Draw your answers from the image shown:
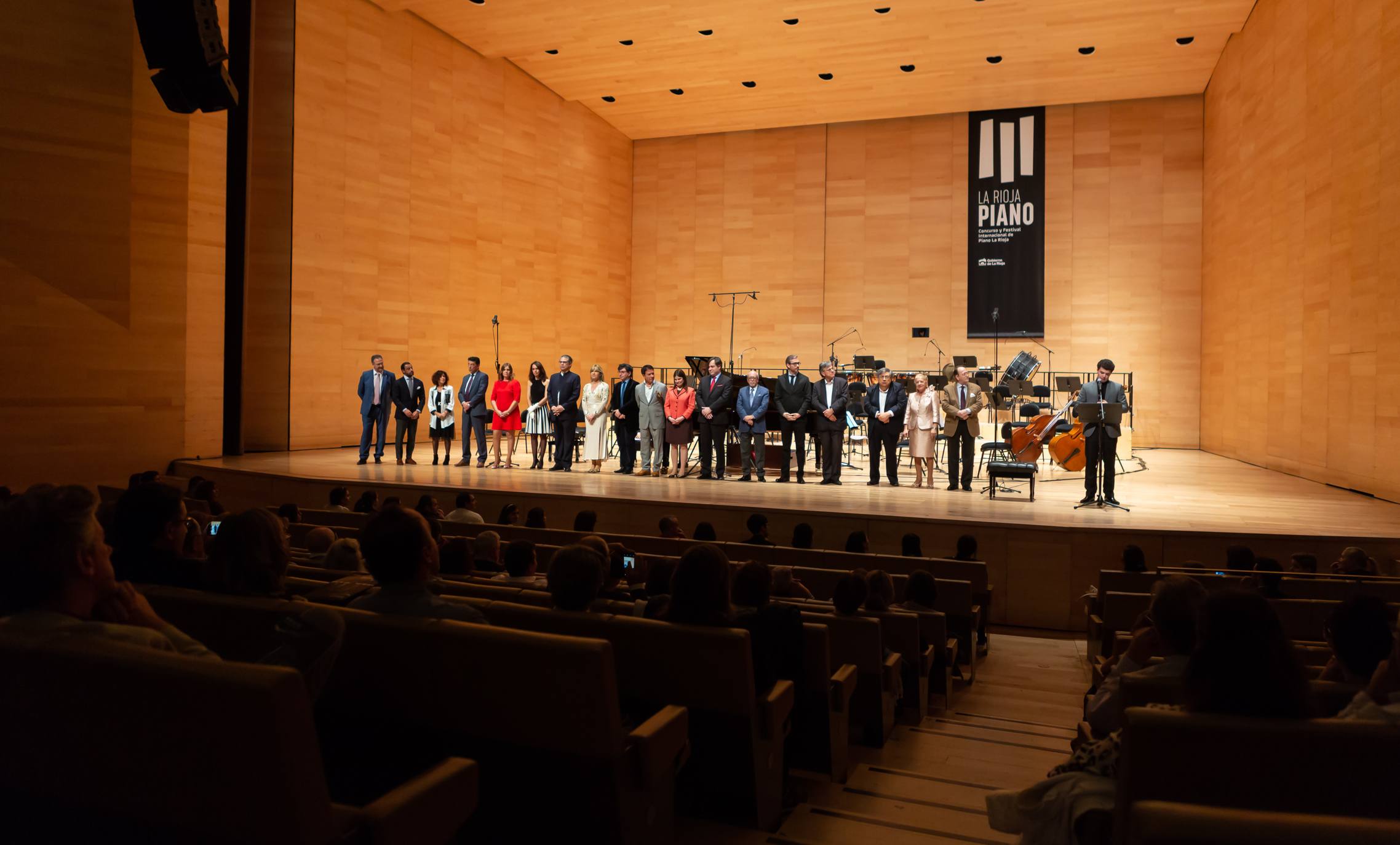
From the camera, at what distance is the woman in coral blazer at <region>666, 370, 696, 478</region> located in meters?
11.2

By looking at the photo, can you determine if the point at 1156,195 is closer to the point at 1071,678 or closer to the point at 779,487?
the point at 779,487

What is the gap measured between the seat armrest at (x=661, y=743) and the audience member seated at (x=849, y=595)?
4.78 feet

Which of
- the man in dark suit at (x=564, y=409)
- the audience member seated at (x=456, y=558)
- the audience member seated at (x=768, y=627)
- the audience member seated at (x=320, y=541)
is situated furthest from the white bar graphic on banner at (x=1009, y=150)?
the audience member seated at (x=768, y=627)

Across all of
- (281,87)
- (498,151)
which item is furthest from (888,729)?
(498,151)

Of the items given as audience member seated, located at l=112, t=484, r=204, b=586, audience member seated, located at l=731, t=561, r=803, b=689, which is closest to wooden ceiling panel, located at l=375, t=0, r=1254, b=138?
audience member seated, located at l=731, t=561, r=803, b=689

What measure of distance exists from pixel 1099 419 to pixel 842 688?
610 cm

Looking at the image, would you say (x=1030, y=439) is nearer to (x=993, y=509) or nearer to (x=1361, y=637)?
(x=993, y=509)

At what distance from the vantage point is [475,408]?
12.0 m

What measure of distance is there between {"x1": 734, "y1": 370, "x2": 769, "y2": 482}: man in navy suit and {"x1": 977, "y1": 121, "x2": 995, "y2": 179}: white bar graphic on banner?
9648 millimetres

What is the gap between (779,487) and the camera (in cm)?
1008

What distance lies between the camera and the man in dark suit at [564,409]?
1137cm

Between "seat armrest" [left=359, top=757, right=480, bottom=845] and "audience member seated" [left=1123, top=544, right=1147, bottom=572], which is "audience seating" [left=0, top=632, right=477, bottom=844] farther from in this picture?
"audience member seated" [left=1123, top=544, right=1147, bottom=572]

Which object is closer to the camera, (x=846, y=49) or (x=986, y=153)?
(x=846, y=49)

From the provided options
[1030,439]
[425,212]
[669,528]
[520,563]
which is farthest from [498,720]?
[425,212]
